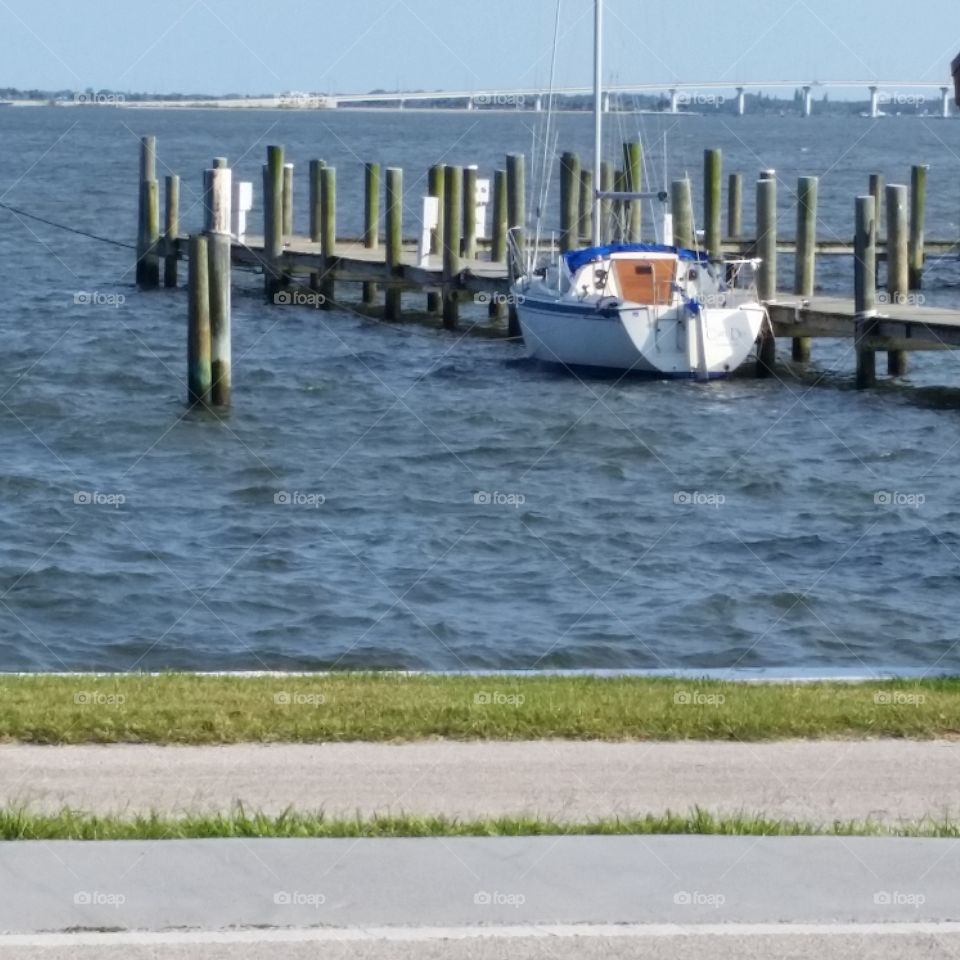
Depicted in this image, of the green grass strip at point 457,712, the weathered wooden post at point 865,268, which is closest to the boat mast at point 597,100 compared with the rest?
the weathered wooden post at point 865,268

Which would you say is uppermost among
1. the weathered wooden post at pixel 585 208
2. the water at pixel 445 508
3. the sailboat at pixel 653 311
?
the weathered wooden post at pixel 585 208

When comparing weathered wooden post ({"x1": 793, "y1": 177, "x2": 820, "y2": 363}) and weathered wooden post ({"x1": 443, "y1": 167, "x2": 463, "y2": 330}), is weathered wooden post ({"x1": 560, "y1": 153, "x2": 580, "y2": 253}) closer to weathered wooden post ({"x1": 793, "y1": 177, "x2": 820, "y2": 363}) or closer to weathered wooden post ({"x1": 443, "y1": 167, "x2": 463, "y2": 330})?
weathered wooden post ({"x1": 443, "y1": 167, "x2": 463, "y2": 330})

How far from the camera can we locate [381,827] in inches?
300

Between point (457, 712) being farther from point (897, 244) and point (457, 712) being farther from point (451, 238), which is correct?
point (451, 238)

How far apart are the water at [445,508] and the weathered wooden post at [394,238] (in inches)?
20.4

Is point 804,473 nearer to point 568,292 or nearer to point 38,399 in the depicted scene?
point 568,292

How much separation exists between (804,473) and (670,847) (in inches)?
674

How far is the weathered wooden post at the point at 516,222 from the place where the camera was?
108 ft

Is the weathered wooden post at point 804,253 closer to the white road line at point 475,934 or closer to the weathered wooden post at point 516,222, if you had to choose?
the weathered wooden post at point 516,222

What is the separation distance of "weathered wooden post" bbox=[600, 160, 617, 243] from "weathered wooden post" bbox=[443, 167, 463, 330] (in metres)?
2.52

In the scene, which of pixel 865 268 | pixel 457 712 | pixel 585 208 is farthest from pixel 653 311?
pixel 457 712

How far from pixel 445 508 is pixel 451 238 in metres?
14.5

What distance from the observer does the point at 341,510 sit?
2142cm

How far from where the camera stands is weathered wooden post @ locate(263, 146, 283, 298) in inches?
1507
